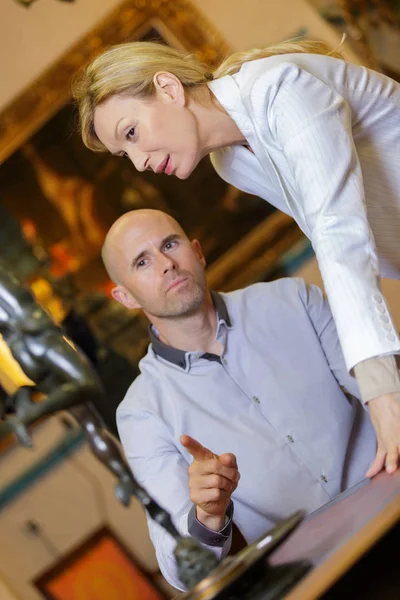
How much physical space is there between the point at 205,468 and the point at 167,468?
24 cm

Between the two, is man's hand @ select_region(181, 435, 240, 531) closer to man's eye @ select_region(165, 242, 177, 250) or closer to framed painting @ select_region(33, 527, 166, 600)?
framed painting @ select_region(33, 527, 166, 600)

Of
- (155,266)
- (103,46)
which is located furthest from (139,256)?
(103,46)

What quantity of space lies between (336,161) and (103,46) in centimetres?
194

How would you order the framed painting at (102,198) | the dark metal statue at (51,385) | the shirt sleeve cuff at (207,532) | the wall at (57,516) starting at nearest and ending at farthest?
1. the dark metal statue at (51,385)
2. the shirt sleeve cuff at (207,532)
3. the wall at (57,516)
4. the framed painting at (102,198)

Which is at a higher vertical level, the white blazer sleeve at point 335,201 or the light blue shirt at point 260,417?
the white blazer sleeve at point 335,201

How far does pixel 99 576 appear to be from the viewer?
1186 millimetres

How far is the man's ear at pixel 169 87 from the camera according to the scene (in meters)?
1.06

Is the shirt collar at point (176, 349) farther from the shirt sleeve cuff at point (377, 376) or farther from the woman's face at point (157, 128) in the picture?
the shirt sleeve cuff at point (377, 376)

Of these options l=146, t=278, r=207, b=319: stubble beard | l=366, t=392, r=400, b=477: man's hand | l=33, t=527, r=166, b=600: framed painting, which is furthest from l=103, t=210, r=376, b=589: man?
l=366, t=392, r=400, b=477: man's hand

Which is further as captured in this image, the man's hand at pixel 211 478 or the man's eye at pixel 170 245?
the man's eye at pixel 170 245

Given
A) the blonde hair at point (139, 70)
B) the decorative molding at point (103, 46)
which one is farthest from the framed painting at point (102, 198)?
the blonde hair at point (139, 70)

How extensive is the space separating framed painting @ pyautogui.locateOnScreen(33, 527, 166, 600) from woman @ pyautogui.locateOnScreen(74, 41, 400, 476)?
0.49 metres

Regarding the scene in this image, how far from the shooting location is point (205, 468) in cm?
92

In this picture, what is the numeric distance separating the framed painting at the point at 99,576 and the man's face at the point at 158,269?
0.39 meters
